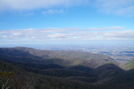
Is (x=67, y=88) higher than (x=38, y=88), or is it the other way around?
(x=38, y=88)

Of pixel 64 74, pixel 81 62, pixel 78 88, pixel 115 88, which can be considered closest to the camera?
pixel 78 88

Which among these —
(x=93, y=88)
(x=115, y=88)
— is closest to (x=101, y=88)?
(x=93, y=88)

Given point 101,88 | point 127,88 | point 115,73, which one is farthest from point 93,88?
point 115,73

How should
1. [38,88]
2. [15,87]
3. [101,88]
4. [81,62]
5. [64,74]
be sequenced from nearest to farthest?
1. [15,87]
2. [38,88]
3. [101,88]
4. [64,74]
5. [81,62]

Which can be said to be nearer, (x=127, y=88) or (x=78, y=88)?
(x=78, y=88)

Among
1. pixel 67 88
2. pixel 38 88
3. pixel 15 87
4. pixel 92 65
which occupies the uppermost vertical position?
pixel 15 87

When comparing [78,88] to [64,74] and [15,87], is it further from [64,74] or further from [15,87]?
[64,74]

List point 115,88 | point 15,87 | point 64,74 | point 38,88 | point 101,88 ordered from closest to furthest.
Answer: point 15,87 → point 38,88 → point 101,88 → point 115,88 → point 64,74

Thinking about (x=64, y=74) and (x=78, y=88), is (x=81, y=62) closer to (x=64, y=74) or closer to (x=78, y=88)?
(x=64, y=74)

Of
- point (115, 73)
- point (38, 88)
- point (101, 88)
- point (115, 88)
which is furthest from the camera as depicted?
point (115, 73)
